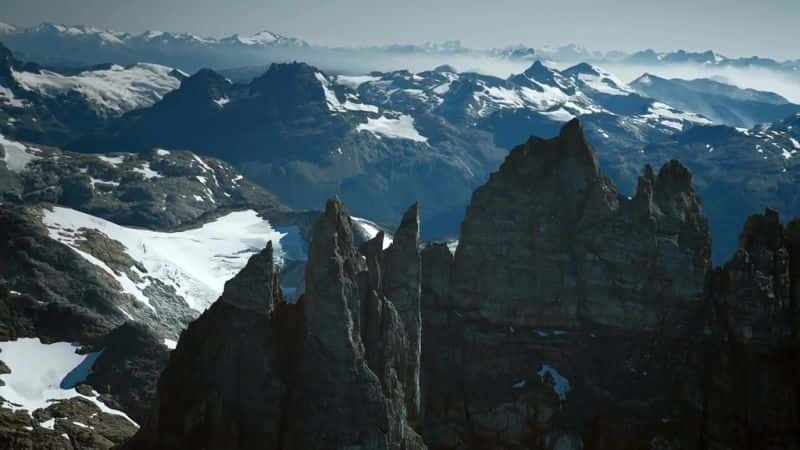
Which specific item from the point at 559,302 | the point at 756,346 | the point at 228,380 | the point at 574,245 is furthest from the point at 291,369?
the point at 756,346

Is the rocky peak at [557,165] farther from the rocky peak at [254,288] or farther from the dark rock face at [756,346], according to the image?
the rocky peak at [254,288]

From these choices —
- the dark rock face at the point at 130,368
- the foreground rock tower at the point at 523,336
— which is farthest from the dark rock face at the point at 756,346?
the dark rock face at the point at 130,368

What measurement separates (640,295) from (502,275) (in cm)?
1689

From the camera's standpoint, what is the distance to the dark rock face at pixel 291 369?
244 feet

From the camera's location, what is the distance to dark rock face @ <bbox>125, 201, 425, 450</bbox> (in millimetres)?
74250

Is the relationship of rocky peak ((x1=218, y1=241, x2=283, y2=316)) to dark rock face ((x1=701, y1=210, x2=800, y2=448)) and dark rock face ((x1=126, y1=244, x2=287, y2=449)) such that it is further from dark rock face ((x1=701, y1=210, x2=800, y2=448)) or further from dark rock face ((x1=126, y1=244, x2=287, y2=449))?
dark rock face ((x1=701, y1=210, x2=800, y2=448))

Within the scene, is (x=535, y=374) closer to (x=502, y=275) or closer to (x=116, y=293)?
(x=502, y=275)

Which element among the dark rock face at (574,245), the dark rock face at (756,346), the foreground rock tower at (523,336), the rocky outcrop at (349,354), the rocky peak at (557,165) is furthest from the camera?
the rocky peak at (557,165)

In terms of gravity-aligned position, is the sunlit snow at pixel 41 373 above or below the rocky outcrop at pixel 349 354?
below

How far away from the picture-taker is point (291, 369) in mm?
78375

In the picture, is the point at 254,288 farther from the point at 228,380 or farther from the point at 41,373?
the point at 41,373

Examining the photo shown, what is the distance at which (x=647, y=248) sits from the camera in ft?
344

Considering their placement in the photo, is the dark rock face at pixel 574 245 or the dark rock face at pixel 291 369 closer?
the dark rock face at pixel 291 369

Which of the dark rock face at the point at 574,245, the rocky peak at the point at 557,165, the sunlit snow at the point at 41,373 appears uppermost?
the rocky peak at the point at 557,165
